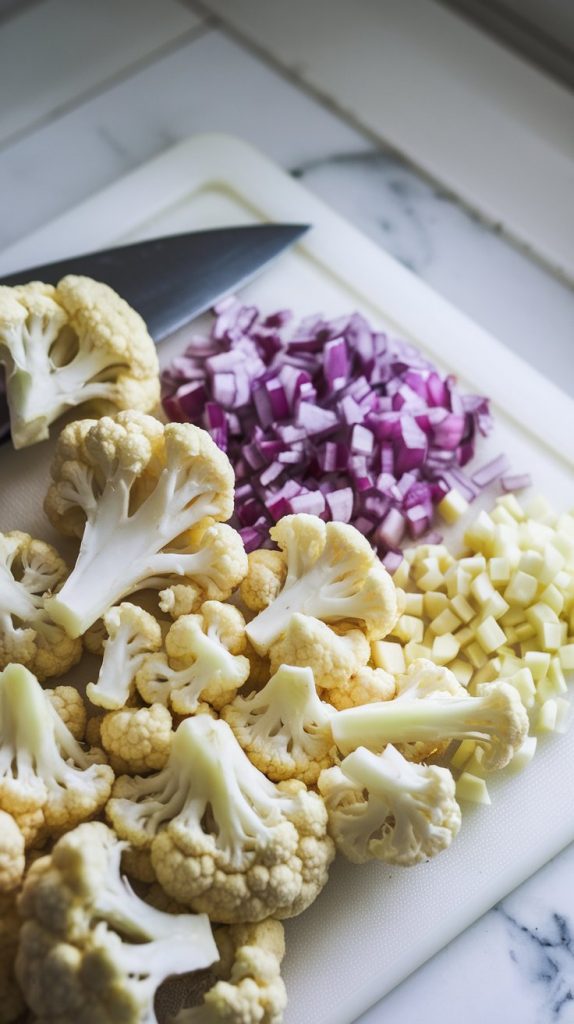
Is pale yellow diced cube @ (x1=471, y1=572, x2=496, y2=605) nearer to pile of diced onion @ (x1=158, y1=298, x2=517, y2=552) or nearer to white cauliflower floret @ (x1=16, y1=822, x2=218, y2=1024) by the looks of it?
pile of diced onion @ (x1=158, y1=298, x2=517, y2=552)

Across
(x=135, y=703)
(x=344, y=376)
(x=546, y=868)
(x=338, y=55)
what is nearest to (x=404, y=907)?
(x=546, y=868)

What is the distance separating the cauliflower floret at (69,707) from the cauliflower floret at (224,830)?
0.45 feet

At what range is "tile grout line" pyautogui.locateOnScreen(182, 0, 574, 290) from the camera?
8.61 feet

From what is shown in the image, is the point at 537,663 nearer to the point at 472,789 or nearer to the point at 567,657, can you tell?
the point at 567,657

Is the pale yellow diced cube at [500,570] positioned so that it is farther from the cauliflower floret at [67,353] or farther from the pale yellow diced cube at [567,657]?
the cauliflower floret at [67,353]

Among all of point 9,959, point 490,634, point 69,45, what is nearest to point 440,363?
point 490,634

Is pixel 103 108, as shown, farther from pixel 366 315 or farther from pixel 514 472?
pixel 514 472

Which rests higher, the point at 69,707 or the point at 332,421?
the point at 332,421

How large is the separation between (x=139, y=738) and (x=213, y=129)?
160cm

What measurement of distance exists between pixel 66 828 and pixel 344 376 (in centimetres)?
103

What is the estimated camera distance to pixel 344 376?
2.28 metres

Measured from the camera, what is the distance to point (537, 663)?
2.00 metres

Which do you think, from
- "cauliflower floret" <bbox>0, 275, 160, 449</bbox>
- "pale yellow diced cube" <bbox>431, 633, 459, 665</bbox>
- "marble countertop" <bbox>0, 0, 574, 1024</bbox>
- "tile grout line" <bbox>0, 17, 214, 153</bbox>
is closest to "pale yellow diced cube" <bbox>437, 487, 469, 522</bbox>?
"pale yellow diced cube" <bbox>431, 633, 459, 665</bbox>

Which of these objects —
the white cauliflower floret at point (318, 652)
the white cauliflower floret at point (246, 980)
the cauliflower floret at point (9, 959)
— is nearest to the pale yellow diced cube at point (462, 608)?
the white cauliflower floret at point (318, 652)
